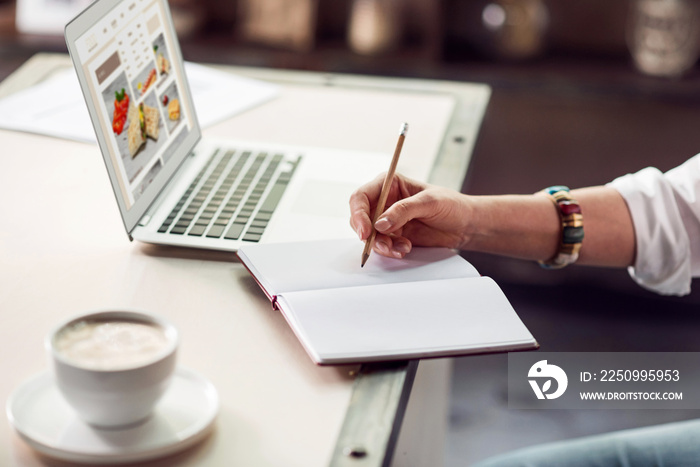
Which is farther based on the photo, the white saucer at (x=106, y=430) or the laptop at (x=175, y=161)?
the laptop at (x=175, y=161)

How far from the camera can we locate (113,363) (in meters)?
0.62

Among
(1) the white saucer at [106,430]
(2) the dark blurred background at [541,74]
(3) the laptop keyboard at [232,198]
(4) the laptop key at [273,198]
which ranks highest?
(1) the white saucer at [106,430]

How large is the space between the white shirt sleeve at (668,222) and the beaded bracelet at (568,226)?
0.27 ft

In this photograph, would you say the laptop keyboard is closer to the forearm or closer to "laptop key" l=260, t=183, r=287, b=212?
"laptop key" l=260, t=183, r=287, b=212

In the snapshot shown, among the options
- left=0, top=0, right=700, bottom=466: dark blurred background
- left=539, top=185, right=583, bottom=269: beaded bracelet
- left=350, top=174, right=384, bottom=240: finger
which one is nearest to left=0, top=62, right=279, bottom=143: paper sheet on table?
left=350, top=174, right=384, bottom=240: finger

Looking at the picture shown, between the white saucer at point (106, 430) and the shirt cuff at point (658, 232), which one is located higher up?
the white saucer at point (106, 430)

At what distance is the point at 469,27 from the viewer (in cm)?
243

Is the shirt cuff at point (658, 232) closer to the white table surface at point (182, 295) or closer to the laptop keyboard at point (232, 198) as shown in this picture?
the white table surface at point (182, 295)

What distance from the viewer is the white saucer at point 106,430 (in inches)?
25.2

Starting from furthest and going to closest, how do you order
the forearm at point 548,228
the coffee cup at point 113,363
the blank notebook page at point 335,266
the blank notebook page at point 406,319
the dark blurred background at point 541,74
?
the dark blurred background at point 541,74 < the forearm at point 548,228 < the blank notebook page at point 335,266 < the blank notebook page at point 406,319 < the coffee cup at point 113,363

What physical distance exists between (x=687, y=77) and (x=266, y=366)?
6.10 ft

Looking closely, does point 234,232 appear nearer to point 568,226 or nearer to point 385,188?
point 385,188

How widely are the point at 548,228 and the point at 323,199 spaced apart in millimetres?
310

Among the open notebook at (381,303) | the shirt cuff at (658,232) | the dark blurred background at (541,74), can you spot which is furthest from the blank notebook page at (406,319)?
the dark blurred background at (541,74)
